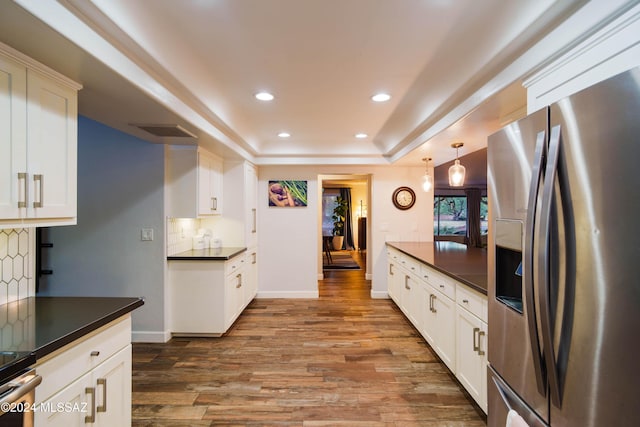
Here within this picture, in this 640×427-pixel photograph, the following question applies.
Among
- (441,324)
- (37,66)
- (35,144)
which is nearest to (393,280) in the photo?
(441,324)

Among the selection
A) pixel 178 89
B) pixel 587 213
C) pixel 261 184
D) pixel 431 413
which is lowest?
pixel 431 413

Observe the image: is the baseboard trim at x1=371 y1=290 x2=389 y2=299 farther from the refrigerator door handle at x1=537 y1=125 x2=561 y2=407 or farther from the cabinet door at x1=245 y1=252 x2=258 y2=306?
the refrigerator door handle at x1=537 y1=125 x2=561 y2=407

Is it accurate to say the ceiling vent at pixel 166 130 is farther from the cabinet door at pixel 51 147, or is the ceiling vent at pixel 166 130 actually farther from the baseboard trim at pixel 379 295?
the baseboard trim at pixel 379 295

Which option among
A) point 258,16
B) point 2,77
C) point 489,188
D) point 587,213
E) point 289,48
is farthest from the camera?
point 289,48

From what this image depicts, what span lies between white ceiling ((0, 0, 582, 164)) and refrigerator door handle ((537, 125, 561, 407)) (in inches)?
32.5

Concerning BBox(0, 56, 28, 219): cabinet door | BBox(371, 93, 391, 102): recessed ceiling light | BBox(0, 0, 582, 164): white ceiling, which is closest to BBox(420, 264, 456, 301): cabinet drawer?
BBox(0, 0, 582, 164): white ceiling

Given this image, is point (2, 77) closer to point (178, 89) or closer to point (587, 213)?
point (178, 89)

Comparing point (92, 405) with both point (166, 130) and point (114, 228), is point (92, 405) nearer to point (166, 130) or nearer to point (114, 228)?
point (166, 130)

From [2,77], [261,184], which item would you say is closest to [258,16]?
[2,77]

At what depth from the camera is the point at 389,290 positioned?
15.6 feet

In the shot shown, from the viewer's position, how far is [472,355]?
2084 millimetres

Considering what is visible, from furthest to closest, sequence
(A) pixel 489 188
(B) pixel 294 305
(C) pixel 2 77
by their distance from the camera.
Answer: (B) pixel 294 305
(A) pixel 489 188
(C) pixel 2 77

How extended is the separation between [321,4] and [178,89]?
1.29 metres

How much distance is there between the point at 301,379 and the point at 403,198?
3.43m
